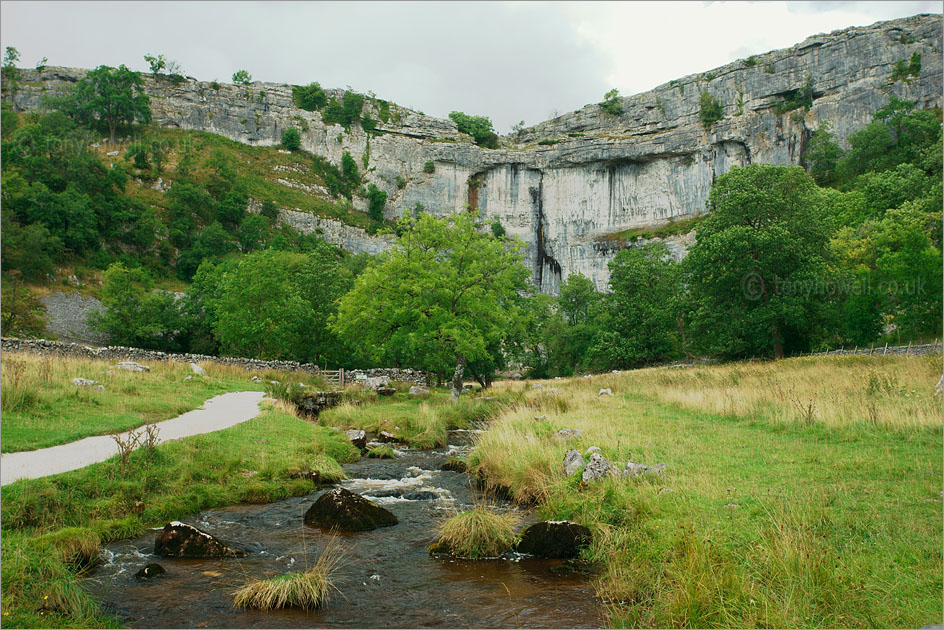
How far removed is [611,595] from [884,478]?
4532mm

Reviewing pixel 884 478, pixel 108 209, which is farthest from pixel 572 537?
pixel 108 209

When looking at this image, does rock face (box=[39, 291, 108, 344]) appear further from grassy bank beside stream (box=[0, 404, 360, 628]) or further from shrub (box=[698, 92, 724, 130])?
shrub (box=[698, 92, 724, 130])

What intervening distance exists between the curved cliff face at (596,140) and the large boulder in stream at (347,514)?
267 feet

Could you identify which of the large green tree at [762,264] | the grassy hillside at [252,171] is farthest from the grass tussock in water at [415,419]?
the grassy hillside at [252,171]

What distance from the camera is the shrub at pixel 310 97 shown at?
10131cm

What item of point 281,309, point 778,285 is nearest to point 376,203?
point 281,309

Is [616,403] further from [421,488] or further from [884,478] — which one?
[884,478]

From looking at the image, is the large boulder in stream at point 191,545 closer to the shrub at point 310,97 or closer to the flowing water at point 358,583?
the flowing water at point 358,583

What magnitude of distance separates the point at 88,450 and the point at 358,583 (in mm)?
6416

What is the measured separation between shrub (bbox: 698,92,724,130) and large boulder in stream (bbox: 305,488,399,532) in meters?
92.8

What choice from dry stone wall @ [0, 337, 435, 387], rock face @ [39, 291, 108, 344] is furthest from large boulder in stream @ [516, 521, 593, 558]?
rock face @ [39, 291, 108, 344]

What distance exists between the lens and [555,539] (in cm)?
714

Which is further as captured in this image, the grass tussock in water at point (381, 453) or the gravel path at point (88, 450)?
the grass tussock in water at point (381, 453)

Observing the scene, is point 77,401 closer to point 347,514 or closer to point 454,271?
point 347,514
